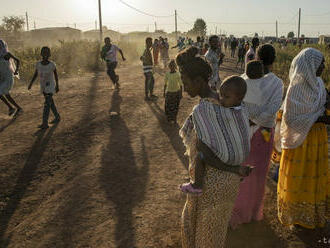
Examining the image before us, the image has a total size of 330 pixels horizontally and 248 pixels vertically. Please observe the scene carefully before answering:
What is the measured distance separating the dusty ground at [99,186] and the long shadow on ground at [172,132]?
2 centimetres

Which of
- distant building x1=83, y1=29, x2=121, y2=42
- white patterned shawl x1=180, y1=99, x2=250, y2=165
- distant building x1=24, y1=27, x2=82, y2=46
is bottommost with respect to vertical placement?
white patterned shawl x1=180, y1=99, x2=250, y2=165

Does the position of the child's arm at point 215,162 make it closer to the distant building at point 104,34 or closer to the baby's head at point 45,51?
the baby's head at point 45,51

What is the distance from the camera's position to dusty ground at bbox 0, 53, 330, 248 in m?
3.53

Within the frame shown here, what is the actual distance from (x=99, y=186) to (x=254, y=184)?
222 centimetres

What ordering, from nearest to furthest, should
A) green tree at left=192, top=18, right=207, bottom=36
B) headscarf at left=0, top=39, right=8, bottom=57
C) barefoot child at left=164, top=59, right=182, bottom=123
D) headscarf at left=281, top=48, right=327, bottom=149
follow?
headscarf at left=281, top=48, right=327, bottom=149
barefoot child at left=164, top=59, right=182, bottom=123
headscarf at left=0, top=39, right=8, bottom=57
green tree at left=192, top=18, right=207, bottom=36

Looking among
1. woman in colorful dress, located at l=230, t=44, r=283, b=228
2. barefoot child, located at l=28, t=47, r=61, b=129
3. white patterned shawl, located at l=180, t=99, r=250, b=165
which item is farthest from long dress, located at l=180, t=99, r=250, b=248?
barefoot child, located at l=28, t=47, r=61, b=129

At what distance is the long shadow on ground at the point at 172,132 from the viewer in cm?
591

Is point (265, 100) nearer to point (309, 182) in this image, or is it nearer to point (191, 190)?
point (309, 182)

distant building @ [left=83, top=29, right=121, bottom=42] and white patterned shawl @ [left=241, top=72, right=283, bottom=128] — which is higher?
distant building @ [left=83, top=29, right=121, bottom=42]

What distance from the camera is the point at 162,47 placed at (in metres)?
20.2

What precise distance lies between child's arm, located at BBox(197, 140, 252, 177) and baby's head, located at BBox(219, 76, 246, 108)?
1.08 feet

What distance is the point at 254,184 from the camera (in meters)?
3.57

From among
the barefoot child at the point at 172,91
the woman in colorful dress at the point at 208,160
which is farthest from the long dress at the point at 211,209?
the barefoot child at the point at 172,91

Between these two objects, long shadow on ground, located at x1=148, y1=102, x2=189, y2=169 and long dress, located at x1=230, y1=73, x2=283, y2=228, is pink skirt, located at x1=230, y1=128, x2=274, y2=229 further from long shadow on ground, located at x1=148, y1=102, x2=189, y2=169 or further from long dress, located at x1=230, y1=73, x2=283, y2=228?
long shadow on ground, located at x1=148, y1=102, x2=189, y2=169
